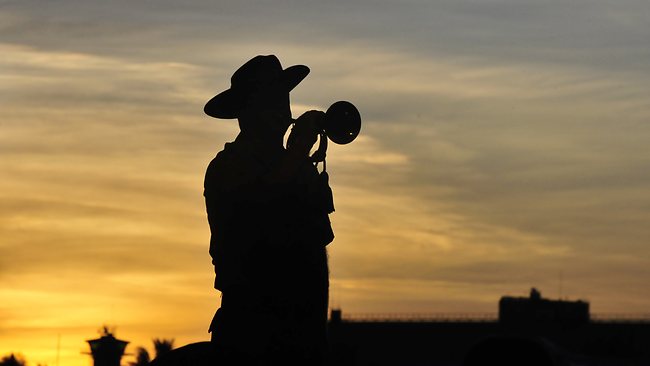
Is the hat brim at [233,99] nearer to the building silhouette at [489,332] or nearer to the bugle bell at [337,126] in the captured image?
the bugle bell at [337,126]

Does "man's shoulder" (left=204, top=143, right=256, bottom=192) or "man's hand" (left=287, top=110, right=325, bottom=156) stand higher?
"man's hand" (left=287, top=110, right=325, bottom=156)

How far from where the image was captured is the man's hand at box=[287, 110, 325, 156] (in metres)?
15.9

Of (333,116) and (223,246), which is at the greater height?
(333,116)

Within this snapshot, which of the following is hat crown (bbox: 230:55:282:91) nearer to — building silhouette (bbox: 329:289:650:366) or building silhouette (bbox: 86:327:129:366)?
building silhouette (bbox: 86:327:129:366)

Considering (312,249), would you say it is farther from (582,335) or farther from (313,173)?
(582,335)

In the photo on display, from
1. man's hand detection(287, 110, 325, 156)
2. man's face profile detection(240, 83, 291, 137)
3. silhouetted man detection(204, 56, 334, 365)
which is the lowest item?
silhouetted man detection(204, 56, 334, 365)

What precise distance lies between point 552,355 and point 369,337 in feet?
327

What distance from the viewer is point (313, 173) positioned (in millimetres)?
15930

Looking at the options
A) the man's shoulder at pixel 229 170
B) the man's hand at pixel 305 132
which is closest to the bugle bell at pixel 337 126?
the man's hand at pixel 305 132

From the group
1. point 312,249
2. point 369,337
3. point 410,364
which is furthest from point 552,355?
point 369,337

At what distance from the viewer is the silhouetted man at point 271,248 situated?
1573 centimetres

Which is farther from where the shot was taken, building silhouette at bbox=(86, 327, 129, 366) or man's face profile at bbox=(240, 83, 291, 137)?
building silhouette at bbox=(86, 327, 129, 366)

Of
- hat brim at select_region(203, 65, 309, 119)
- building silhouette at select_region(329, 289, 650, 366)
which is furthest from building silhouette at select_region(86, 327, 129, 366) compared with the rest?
building silhouette at select_region(329, 289, 650, 366)

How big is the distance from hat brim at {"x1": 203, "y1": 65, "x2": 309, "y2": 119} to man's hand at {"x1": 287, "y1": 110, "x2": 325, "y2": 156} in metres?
0.32
